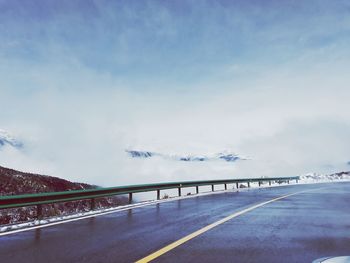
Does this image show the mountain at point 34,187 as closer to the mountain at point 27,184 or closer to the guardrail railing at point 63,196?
the mountain at point 27,184

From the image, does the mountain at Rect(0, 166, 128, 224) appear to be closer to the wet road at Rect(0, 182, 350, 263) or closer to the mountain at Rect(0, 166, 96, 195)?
the mountain at Rect(0, 166, 96, 195)

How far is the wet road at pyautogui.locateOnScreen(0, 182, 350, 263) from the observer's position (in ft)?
21.3

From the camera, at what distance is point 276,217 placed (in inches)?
452

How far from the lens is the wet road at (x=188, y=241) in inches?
256

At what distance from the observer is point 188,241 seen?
7703 millimetres

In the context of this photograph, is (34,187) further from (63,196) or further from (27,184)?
(63,196)

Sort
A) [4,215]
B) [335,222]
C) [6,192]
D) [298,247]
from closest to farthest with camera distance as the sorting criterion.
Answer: [298,247] < [335,222] < [4,215] < [6,192]

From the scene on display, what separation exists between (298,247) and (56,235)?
4.84 m

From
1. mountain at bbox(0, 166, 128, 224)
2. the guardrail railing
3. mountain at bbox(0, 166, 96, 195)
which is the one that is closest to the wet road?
the guardrail railing

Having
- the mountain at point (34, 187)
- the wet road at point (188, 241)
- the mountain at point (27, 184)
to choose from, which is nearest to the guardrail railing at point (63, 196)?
the wet road at point (188, 241)

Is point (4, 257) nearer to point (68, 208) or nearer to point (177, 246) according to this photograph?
point (177, 246)

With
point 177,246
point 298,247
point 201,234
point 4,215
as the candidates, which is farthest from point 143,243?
point 4,215

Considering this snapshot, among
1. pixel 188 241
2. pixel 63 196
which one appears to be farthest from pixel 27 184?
pixel 188 241

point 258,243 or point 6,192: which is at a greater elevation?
point 6,192
